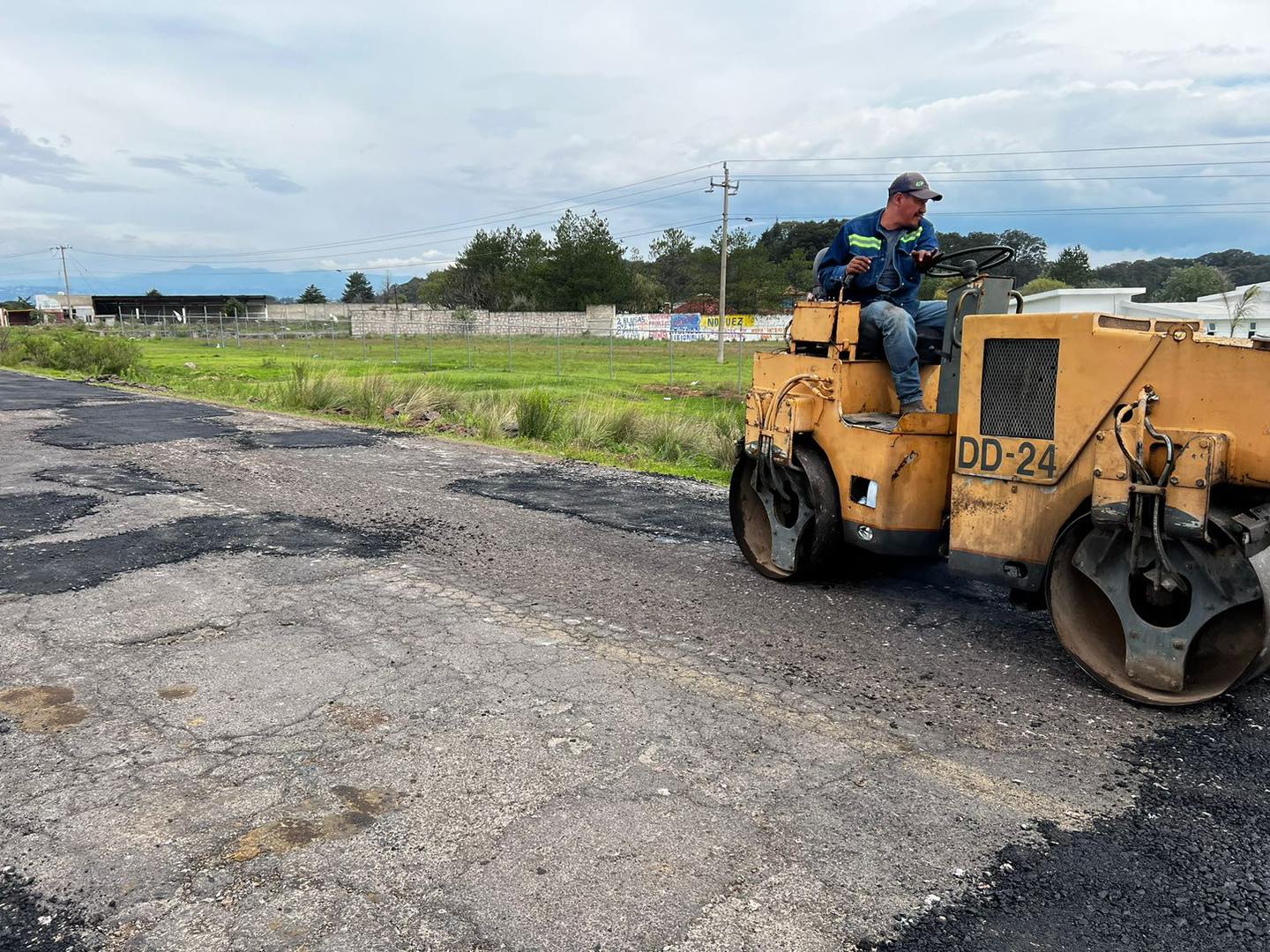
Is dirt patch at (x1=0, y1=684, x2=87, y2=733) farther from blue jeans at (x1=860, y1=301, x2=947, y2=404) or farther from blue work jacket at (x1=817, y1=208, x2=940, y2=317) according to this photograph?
blue work jacket at (x1=817, y1=208, x2=940, y2=317)

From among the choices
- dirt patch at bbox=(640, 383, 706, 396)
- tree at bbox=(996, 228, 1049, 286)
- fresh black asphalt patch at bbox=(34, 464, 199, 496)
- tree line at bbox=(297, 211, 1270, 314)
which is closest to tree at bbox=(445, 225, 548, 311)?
tree line at bbox=(297, 211, 1270, 314)

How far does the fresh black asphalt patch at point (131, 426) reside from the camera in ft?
38.5

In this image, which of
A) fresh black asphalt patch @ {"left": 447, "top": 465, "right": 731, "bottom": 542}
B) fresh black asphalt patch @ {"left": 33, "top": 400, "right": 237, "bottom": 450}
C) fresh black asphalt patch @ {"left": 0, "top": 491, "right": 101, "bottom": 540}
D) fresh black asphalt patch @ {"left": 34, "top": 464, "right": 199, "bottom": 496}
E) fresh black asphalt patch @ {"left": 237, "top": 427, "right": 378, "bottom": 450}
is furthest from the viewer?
fresh black asphalt patch @ {"left": 33, "top": 400, "right": 237, "bottom": 450}

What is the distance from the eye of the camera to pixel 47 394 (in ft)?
60.2

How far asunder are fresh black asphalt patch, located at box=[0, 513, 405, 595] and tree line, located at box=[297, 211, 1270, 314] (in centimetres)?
4358

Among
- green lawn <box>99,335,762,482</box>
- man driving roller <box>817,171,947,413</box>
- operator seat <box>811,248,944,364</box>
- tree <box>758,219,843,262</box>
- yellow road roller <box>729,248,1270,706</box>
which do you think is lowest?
green lawn <box>99,335,762,482</box>

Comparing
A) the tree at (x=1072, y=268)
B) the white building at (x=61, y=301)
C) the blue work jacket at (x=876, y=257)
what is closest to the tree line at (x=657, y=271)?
the tree at (x=1072, y=268)

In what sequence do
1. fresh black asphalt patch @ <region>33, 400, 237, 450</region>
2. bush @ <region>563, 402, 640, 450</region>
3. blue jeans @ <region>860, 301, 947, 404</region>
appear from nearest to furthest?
blue jeans @ <region>860, 301, 947, 404</region>
fresh black asphalt patch @ <region>33, 400, 237, 450</region>
bush @ <region>563, 402, 640, 450</region>

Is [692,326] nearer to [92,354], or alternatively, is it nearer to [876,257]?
[92,354]

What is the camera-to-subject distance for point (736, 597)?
221 inches

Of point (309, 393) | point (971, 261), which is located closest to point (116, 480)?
point (309, 393)

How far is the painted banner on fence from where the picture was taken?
56438 mm

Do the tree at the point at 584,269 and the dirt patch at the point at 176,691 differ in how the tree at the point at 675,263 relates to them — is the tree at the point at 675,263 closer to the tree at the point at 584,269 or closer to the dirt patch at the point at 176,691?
the tree at the point at 584,269

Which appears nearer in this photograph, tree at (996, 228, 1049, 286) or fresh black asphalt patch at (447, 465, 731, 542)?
fresh black asphalt patch at (447, 465, 731, 542)
